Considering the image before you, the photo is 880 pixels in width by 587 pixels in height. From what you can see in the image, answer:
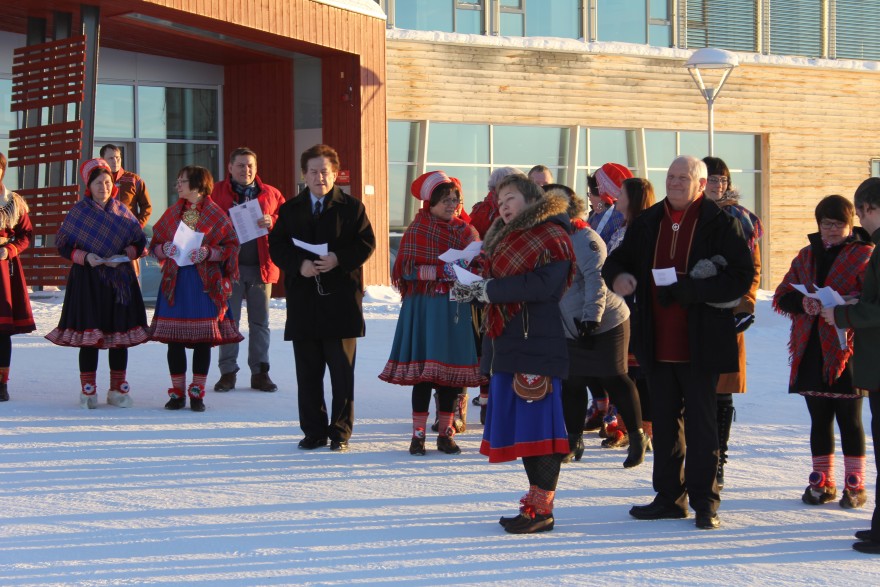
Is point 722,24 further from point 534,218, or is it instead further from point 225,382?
point 534,218

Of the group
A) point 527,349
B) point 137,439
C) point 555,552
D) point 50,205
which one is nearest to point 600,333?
point 527,349

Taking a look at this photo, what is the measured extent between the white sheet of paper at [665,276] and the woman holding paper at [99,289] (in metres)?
4.38

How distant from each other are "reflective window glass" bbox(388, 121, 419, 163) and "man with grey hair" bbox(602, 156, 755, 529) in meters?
14.8

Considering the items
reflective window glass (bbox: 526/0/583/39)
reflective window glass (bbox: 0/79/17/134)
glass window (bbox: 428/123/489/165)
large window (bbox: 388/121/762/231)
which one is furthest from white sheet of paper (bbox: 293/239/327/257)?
reflective window glass (bbox: 526/0/583/39)

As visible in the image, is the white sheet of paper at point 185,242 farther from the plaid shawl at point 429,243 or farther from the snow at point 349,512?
the plaid shawl at point 429,243

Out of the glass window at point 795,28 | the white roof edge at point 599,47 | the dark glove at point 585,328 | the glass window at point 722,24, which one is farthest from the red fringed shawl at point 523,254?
the glass window at point 795,28

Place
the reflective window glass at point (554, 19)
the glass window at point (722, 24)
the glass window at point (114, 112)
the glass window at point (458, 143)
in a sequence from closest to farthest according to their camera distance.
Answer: the glass window at point (114, 112) → the glass window at point (458, 143) → the reflective window glass at point (554, 19) → the glass window at point (722, 24)

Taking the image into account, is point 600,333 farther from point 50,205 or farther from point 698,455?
point 50,205

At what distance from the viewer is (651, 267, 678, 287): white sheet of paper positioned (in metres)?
5.07

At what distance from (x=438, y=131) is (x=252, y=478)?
1474cm

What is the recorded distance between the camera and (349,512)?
17.7ft

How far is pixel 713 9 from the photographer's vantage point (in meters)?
22.7

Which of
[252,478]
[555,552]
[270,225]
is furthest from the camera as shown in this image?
[270,225]

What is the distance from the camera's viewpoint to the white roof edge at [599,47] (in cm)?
1953
